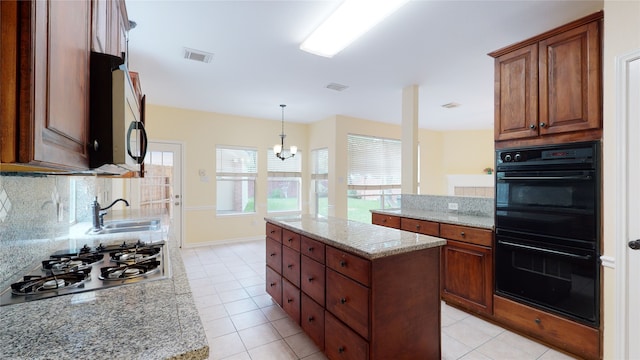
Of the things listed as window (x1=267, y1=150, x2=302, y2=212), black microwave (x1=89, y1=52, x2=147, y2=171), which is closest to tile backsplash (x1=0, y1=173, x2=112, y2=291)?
black microwave (x1=89, y1=52, x2=147, y2=171)

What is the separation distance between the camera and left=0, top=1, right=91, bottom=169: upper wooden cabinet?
50 centimetres

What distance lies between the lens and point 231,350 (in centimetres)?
221

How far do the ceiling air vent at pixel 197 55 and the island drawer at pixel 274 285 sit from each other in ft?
7.77

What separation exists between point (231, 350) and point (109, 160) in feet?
6.31

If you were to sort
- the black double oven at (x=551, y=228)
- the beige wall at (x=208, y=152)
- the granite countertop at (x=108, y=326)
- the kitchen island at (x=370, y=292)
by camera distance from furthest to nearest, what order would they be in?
the beige wall at (x=208, y=152)
the black double oven at (x=551, y=228)
the kitchen island at (x=370, y=292)
the granite countertop at (x=108, y=326)

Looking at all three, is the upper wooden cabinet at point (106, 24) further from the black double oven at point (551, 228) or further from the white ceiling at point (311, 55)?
the black double oven at point (551, 228)

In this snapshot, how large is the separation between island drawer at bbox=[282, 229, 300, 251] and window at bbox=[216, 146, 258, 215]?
3.56 metres

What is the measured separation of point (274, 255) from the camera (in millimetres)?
2850

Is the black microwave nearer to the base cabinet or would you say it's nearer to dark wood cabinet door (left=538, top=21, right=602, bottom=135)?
dark wood cabinet door (left=538, top=21, right=602, bottom=135)

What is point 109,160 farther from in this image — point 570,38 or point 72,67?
point 570,38

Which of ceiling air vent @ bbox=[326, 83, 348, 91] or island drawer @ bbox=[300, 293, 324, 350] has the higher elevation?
ceiling air vent @ bbox=[326, 83, 348, 91]

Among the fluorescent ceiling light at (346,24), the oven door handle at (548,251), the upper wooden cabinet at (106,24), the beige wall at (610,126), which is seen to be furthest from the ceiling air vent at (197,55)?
the oven door handle at (548,251)

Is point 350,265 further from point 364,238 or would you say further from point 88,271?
point 88,271

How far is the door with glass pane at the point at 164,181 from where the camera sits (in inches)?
197
